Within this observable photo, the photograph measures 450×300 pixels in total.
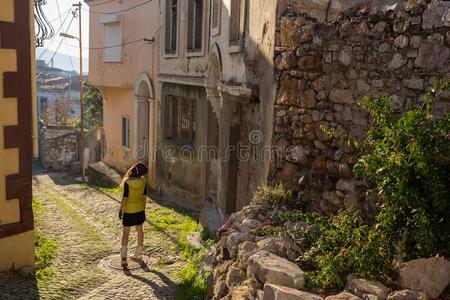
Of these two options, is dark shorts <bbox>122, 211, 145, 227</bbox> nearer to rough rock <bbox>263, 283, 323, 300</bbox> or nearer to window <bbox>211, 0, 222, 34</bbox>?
rough rock <bbox>263, 283, 323, 300</bbox>

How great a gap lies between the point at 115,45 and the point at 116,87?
4.90 feet

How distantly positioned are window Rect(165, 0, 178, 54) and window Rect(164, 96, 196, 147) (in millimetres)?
1434

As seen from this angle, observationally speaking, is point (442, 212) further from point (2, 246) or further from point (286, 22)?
point (2, 246)

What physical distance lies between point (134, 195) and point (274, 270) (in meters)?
4.08

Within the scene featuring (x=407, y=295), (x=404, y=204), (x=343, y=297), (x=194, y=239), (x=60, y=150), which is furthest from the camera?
(x=60, y=150)

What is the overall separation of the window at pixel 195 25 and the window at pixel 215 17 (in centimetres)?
154

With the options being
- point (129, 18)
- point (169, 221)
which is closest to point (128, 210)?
point (169, 221)

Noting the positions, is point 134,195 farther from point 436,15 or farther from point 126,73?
point 126,73

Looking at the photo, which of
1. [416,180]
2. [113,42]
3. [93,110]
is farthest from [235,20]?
[93,110]

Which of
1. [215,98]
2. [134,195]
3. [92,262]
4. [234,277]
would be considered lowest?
[92,262]

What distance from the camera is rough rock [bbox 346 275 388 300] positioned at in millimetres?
2881

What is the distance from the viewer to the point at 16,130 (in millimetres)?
6488

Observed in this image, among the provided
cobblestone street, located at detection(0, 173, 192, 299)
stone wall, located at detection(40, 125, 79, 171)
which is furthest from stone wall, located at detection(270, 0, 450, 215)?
stone wall, located at detection(40, 125, 79, 171)

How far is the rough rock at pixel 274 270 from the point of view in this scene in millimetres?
3205
